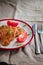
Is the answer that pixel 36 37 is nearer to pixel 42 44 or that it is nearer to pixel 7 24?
pixel 42 44

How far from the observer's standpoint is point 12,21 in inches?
34.6

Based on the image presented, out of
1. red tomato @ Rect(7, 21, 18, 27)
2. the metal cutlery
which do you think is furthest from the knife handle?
red tomato @ Rect(7, 21, 18, 27)

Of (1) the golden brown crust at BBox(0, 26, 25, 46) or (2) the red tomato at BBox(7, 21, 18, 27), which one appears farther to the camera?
(2) the red tomato at BBox(7, 21, 18, 27)

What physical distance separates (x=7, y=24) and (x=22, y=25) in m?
0.08

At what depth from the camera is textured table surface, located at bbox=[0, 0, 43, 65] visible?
27.1 inches

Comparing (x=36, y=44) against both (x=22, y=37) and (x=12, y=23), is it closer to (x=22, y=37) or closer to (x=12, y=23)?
(x=22, y=37)

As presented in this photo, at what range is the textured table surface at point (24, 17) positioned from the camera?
0.69 metres

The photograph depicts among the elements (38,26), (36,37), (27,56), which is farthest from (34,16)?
(27,56)

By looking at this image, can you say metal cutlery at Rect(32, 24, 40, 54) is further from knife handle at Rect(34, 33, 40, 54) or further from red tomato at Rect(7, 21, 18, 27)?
red tomato at Rect(7, 21, 18, 27)

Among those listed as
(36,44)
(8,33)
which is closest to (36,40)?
(36,44)

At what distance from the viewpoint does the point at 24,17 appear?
0.98 metres

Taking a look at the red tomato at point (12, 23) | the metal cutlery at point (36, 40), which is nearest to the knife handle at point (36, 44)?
the metal cutlery at point (36, 40)

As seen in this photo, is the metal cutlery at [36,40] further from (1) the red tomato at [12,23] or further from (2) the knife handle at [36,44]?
(1) the red tomato at [12,23]

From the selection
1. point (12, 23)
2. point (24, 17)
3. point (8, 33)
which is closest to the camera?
point (8, 33)
